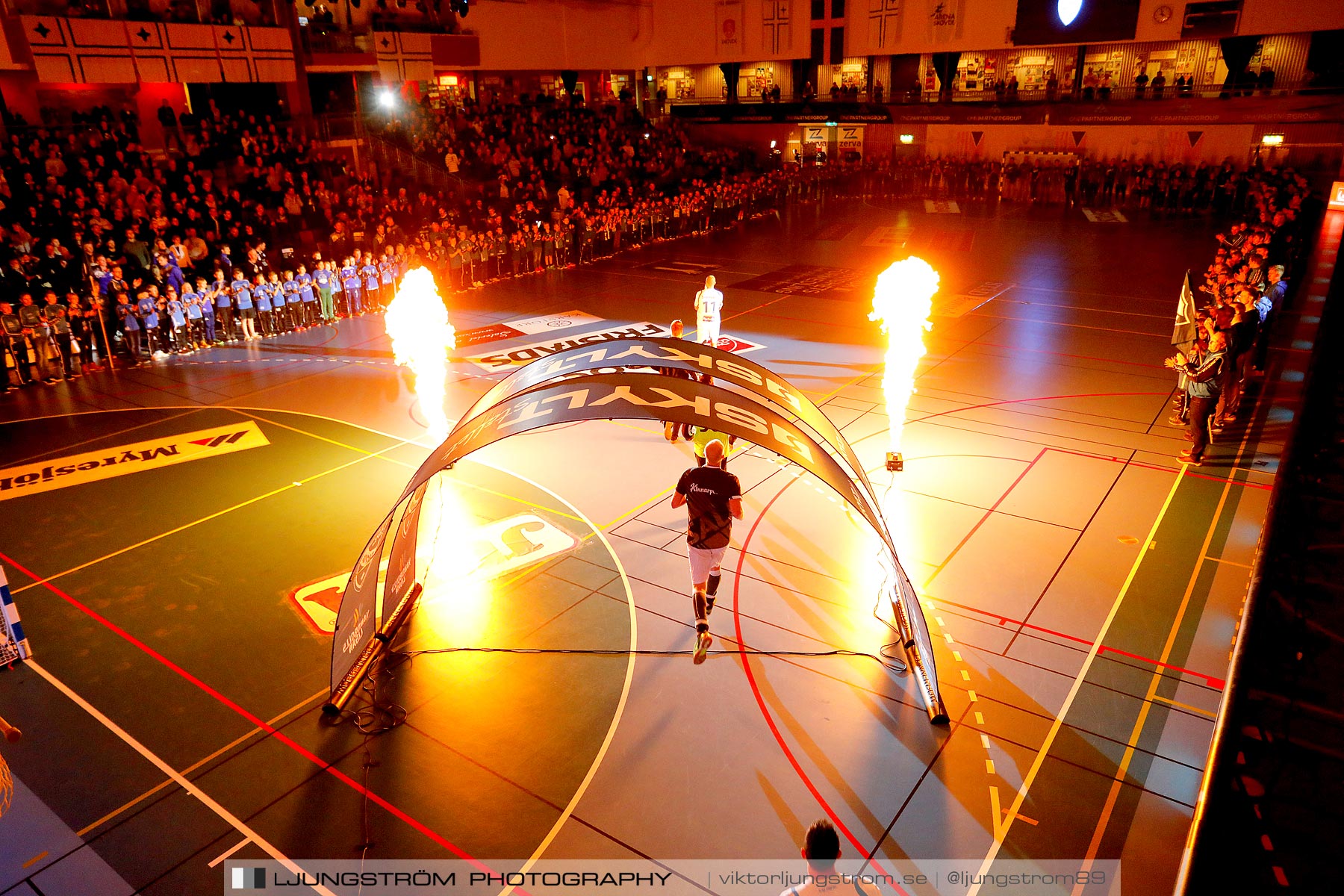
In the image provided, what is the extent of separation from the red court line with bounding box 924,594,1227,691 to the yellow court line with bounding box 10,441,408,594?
9.14 metres

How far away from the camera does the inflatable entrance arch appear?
748 centimetres

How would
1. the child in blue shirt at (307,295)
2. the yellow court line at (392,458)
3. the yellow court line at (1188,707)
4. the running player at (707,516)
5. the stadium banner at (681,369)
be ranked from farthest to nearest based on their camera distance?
the child in blue shirt at (307,295) → the yellow court line at (392,458) → the stadium banner at (681,369) → the running player at (707,516) → the yellow court line at (1188,707)

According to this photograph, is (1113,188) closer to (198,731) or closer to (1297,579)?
(1297,579)

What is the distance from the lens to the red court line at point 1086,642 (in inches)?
328

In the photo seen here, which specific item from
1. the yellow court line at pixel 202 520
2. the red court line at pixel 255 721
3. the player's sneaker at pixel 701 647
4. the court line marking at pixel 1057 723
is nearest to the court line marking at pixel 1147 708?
the court line marking at pixel 1057 723

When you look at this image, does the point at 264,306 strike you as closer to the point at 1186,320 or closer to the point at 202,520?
the point at 202,520

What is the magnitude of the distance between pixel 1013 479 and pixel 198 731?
35.6 ft

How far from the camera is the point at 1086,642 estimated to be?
8867mm

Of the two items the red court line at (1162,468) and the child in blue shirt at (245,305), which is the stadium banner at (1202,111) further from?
the child in blue shirt at (245,305)

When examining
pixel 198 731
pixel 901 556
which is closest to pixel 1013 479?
pixel 901 556

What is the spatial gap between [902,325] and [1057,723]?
12.0 meters

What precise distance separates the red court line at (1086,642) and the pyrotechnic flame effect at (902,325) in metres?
4.39

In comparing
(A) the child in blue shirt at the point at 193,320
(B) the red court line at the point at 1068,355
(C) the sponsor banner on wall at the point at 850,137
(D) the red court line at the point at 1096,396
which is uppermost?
(C) the sponsor banner on wall at the point at 850,137

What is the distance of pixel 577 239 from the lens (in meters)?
29.7
